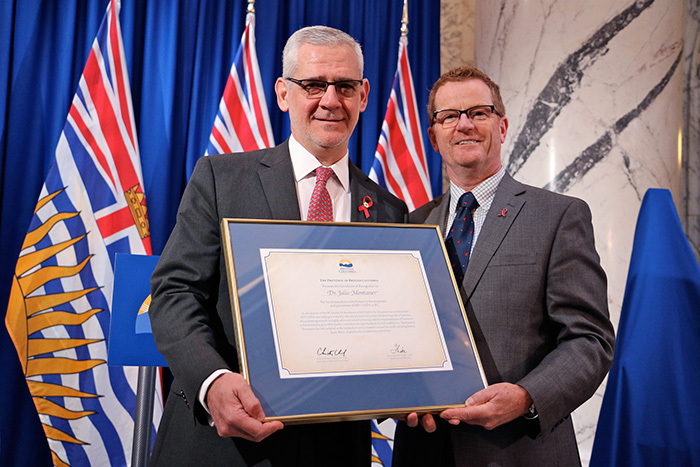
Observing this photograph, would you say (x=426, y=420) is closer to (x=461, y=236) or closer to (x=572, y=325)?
(x=572, y=325)

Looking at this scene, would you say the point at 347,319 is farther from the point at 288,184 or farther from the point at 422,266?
the point at 288,184

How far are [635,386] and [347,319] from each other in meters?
1.62

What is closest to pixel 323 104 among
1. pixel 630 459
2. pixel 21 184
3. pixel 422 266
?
pixel 422 266

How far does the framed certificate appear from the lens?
4.21ft

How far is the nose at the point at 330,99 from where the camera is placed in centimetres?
178

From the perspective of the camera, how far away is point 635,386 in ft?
7.76

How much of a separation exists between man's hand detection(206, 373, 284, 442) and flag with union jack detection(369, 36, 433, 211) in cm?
282

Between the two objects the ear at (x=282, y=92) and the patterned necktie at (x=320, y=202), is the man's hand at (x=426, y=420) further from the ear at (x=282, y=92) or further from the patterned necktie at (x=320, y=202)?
the ear at (x=282, y=92)

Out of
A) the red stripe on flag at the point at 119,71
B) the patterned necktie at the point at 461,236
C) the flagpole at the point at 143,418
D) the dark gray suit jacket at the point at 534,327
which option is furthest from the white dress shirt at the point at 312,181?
the red stripe on flag at the point at 119,71

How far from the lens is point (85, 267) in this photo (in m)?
3.17

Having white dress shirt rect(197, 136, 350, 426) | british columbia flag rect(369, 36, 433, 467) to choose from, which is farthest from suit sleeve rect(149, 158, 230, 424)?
british columbia flag rect(369, 36, 433, 467)

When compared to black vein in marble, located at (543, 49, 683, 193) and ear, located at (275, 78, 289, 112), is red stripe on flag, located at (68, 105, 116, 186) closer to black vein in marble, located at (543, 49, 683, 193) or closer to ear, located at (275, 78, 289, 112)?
ear, located at (275, 78, 289, 112)

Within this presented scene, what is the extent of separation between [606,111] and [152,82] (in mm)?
2866
